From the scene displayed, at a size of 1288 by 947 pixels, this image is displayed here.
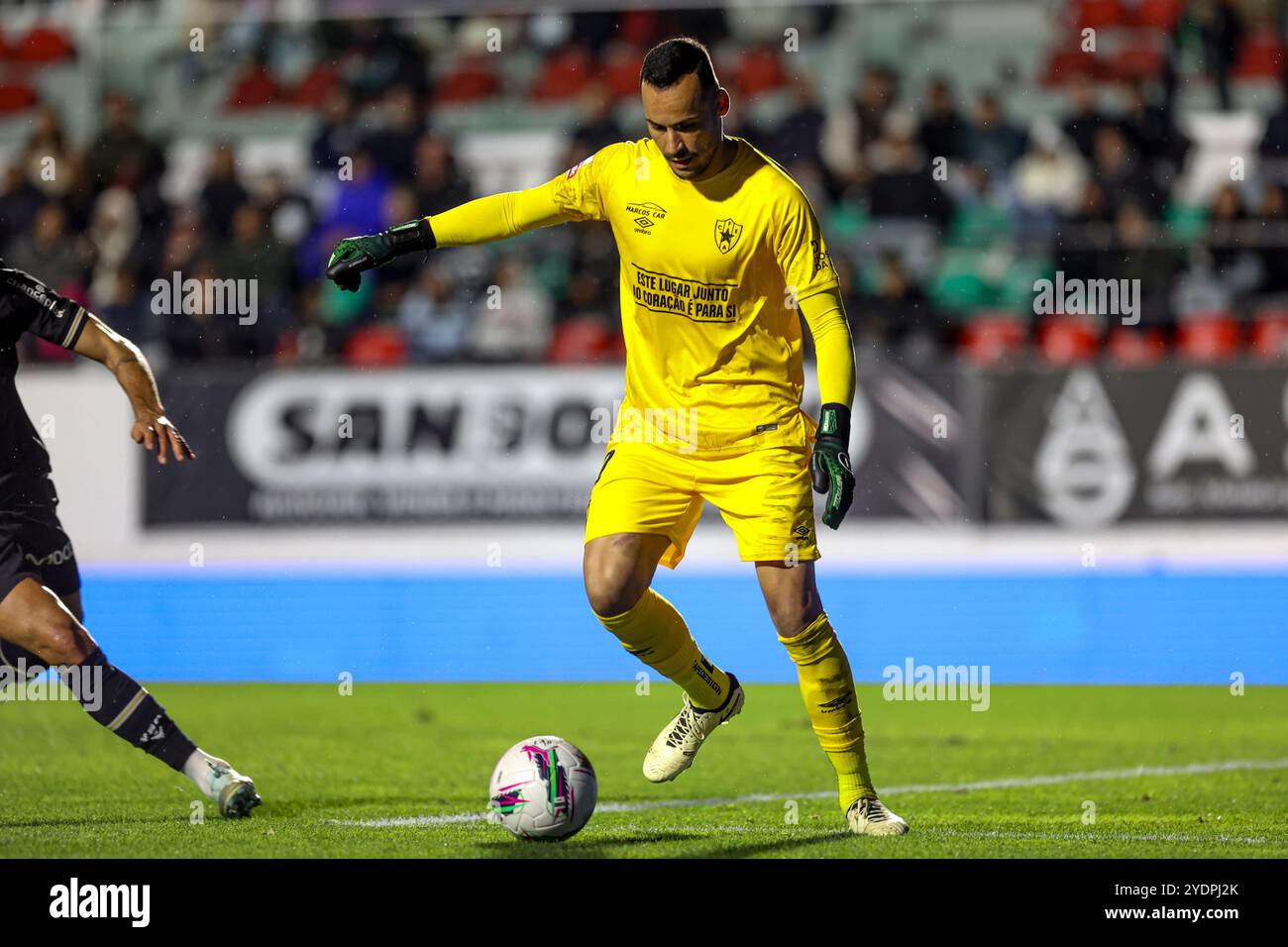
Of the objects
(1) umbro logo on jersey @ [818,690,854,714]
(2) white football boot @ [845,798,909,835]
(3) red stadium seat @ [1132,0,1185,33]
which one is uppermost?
(3) red stadium seat @ [1132,0,1185,33]

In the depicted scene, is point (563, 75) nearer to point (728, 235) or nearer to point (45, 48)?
point (45, 48)

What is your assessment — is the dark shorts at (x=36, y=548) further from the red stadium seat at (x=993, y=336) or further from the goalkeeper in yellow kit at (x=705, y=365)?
the red stadium seat at (x=993, y=336)

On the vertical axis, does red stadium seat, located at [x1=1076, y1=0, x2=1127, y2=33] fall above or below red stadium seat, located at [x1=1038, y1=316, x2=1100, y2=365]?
above

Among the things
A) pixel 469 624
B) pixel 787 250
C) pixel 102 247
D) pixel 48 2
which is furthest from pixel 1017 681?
pixel 48 2

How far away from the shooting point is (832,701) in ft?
20.0

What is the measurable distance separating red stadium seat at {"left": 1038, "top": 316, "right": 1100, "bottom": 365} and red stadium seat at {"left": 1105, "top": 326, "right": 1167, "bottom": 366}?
13 cm

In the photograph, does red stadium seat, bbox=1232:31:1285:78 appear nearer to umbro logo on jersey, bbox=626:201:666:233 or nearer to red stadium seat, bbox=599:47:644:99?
red stadium seat, bbox=599:47:644:99

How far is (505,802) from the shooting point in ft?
19.5

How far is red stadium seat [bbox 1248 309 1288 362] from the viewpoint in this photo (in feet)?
46.3

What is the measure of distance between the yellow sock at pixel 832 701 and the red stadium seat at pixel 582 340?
8732 millimetres

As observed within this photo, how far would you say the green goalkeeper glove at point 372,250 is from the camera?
635 centimetres

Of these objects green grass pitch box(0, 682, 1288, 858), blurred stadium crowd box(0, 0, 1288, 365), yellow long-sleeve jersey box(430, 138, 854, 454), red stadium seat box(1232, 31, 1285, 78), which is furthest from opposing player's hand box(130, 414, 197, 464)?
red stadium seat box(1232, 31, 1285, 78)

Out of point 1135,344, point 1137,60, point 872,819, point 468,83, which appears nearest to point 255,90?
point 468,83
